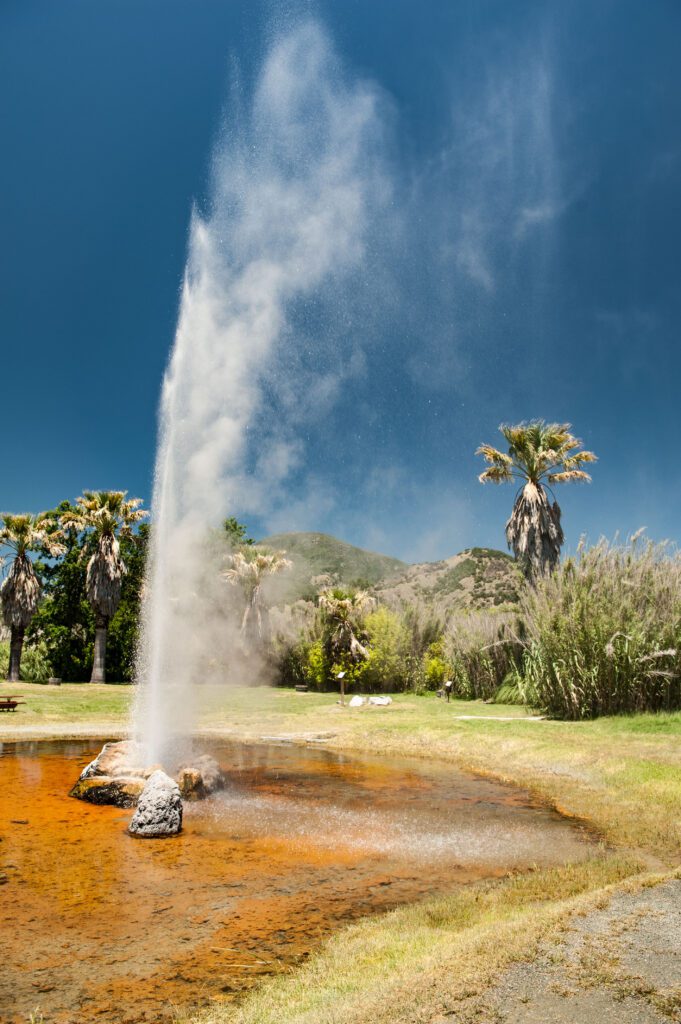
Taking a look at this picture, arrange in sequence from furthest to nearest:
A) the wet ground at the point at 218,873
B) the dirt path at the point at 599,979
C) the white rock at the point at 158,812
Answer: the white rock at the point at 158,812, the wet ground at the point at 218,873, the dirt path at the point at 599,979

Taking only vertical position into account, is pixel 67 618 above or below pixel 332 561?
below

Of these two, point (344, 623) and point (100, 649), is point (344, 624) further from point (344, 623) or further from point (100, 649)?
point (100, 649)

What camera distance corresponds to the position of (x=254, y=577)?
45.5 metres

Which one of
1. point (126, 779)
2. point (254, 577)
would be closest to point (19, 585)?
point (254, 577)

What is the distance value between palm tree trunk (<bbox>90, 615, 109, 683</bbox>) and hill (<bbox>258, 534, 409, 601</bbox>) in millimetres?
83453

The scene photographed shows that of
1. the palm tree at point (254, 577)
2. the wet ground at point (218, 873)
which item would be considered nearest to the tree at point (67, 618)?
the palm tree at point (254, 577)

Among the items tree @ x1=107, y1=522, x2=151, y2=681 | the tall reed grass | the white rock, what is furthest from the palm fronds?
the white rock

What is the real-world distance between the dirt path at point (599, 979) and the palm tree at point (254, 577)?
40235 millimetres

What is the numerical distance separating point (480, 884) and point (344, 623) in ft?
102

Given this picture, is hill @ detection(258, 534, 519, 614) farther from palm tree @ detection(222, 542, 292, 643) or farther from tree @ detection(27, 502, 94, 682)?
tree @ detection(27, 502, 94, 682)

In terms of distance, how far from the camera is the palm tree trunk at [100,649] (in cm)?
3951

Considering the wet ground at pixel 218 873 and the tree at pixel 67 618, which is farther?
the tree at pixel 67 618

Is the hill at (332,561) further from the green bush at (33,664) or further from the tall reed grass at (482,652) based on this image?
the tall reed grass at (482,652)

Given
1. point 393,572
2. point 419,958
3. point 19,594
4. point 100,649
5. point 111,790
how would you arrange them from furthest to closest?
point 393,572
point 100,649
point 19,594
point 111,790
point 419,958
